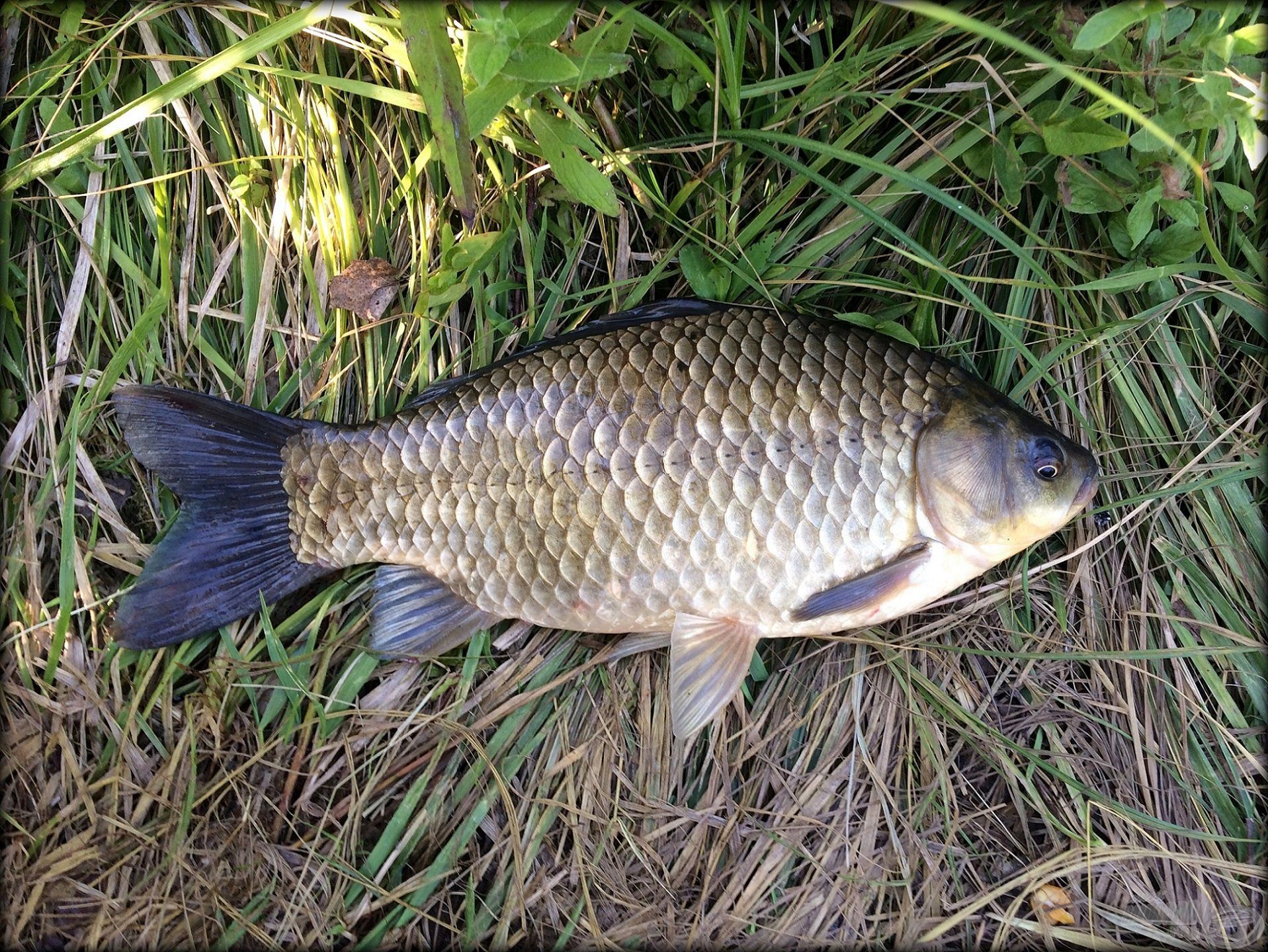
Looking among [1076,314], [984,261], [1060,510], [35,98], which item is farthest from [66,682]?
[1076,314]

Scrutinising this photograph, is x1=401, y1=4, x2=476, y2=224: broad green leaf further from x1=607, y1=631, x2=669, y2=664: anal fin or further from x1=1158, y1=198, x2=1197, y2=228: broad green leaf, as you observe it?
x1=1158, y1=198, x2=1197, y2=228: broad green leaf

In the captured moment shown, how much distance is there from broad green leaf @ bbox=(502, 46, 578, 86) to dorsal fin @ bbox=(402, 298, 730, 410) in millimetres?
552

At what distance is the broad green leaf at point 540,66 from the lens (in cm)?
139

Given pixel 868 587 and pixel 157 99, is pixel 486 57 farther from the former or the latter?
pixel 868 587

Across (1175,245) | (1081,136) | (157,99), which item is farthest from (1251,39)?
(157,99)

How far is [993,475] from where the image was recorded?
1.68 metres

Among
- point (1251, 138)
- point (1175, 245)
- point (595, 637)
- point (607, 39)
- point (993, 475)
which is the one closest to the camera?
point (1251, 138)

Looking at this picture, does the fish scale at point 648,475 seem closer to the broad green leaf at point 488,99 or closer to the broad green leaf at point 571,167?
the broad green leaf at point 571,167

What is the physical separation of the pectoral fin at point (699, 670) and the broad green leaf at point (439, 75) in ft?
3.46

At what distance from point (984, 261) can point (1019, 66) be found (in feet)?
1.40

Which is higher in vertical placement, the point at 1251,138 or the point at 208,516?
the point at 1251,138

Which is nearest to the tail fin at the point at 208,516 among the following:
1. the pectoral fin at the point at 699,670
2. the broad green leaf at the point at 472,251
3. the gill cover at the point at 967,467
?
the broad green leaf at the point at 472,251

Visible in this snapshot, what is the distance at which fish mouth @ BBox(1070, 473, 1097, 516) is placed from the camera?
67.2 inches

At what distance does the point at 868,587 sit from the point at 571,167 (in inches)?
41.5
